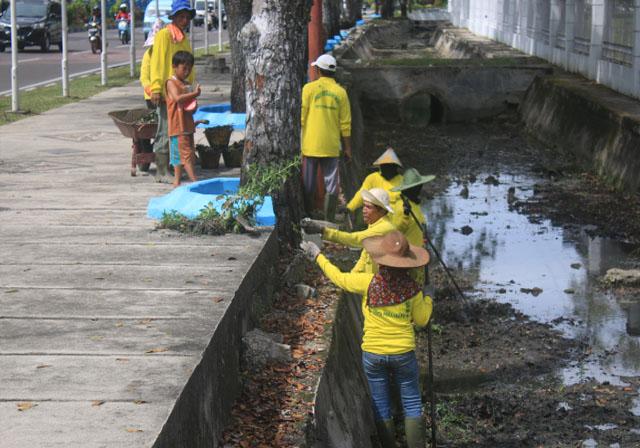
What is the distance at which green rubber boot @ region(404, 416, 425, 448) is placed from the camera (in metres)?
7.57

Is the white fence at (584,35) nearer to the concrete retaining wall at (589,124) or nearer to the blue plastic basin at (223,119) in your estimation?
the concrete retaining wall at (589,124)

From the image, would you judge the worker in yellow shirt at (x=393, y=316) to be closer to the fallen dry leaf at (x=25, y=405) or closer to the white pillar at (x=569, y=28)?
the fallen dry leaf at (x=25, y=405)

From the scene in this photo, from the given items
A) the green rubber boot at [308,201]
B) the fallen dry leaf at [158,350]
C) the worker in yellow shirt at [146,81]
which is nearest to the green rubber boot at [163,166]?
the worker in yellow shirt at [146,81]

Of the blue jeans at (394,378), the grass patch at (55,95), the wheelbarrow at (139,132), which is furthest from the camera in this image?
the grass patch at (55,95)

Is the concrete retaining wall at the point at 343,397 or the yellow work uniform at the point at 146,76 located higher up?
the yellow work uniform at the point at 146,76

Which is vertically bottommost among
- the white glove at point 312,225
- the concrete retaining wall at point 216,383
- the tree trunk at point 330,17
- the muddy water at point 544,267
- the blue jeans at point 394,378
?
the muddy water at point 544,267

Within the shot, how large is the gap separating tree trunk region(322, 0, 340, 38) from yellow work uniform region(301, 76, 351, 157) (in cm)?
2609

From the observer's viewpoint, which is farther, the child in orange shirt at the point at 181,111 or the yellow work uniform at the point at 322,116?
the child in orange shirt at the point at 181,111

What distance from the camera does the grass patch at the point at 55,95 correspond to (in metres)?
21.8

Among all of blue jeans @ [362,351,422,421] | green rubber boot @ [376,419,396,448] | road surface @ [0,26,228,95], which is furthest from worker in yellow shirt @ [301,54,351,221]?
road surface @ [0,26,228,95]

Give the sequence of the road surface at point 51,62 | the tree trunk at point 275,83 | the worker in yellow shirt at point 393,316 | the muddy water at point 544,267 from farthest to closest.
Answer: the road surface at point 51,62 → the tree trunk at point 275,83 → the muddy water at point 544,267 → the worker in yellow shirt at point 393,316

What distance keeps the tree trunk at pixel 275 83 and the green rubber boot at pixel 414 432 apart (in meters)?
3.35

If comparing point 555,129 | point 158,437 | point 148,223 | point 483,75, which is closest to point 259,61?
point 148,223

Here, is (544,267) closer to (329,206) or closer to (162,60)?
(329,206)
